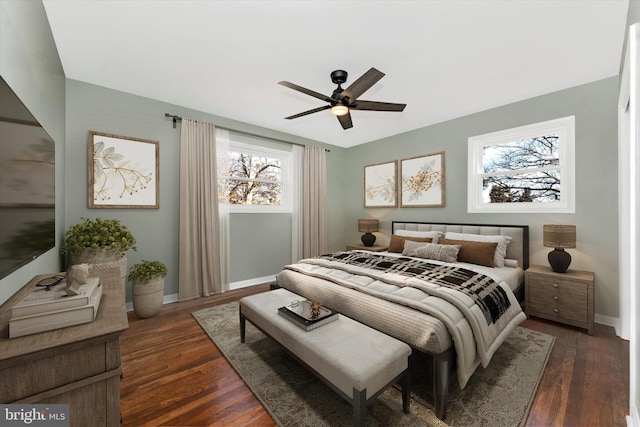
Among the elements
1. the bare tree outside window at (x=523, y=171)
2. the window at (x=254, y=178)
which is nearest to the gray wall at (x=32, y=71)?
the window at (x=254, y=178)

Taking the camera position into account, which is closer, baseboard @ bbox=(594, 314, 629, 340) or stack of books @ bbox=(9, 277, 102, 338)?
stack of books @ bbox=(9, 277, 102, 338)

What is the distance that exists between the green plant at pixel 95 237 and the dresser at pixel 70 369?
186cm

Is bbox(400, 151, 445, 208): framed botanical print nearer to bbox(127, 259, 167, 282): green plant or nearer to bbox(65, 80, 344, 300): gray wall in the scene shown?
bbox(65, 80, 344, 300): gray wall

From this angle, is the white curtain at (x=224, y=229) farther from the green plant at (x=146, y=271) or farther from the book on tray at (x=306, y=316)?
the book on tray at (x=306, y=316)

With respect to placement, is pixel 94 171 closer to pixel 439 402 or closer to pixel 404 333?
pixel 404 333

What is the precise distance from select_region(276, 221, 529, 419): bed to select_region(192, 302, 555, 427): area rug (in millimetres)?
146

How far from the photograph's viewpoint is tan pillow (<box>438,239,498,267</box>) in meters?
3.05

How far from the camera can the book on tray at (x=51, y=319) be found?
0.85 metres

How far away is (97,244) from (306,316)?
226 centimetres

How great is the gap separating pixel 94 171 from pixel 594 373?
504cm

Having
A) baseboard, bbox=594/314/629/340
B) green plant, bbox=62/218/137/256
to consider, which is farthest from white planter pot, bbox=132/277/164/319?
baseboard, bbox=594/314/629/340

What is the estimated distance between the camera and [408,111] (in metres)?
3.69

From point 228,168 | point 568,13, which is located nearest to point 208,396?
point 228,168

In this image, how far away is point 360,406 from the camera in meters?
1.30
